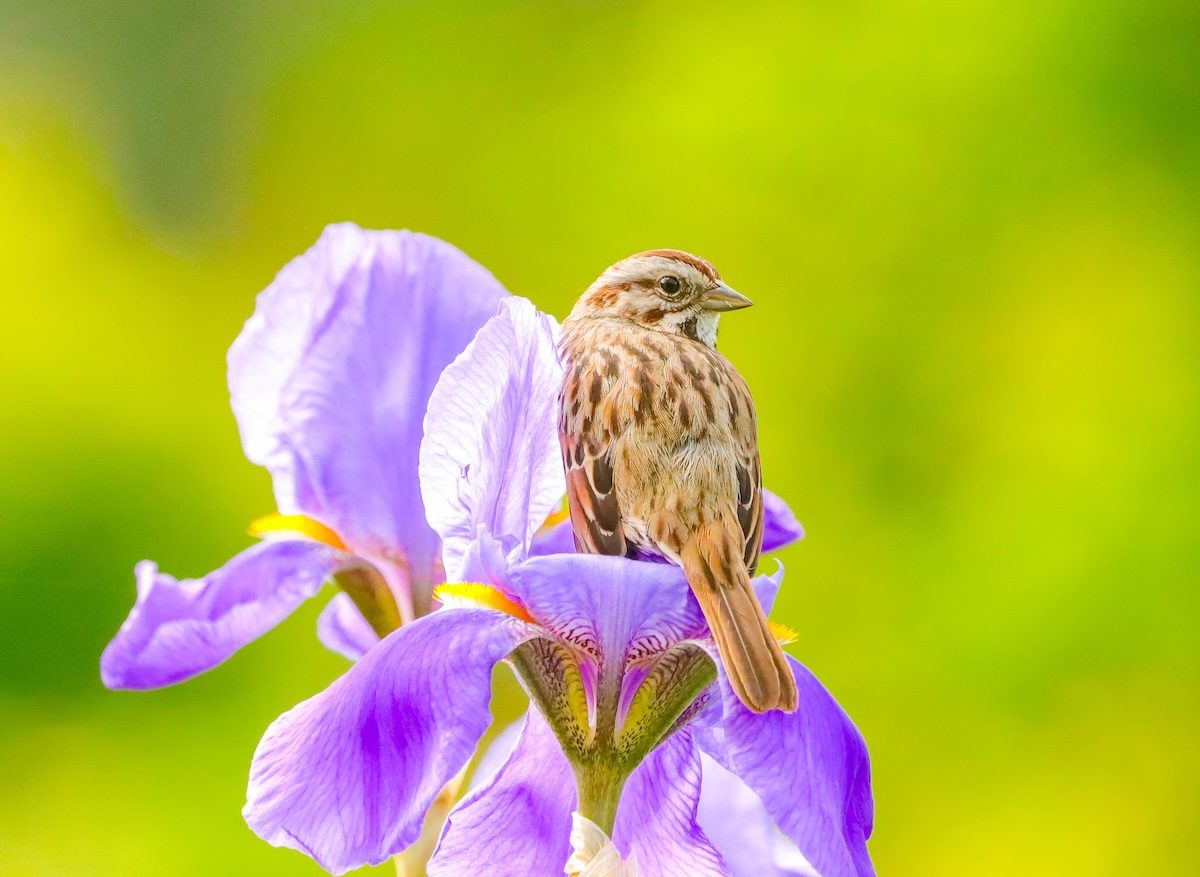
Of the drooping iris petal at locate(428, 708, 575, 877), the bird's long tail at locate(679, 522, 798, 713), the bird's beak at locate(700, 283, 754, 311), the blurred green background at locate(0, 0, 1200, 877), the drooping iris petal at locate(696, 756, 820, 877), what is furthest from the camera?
the blurred green background at locate(0, 0, 1200, 877)

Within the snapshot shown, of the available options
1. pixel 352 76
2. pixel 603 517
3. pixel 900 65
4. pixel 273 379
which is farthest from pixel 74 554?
pixel 603 517

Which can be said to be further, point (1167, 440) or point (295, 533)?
point (1167, 440)

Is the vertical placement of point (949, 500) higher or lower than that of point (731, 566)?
lower

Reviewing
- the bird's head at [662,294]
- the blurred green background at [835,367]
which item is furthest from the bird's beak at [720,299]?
the blurred green background at [835,367]

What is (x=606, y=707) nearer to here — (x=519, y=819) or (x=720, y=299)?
(x=519, y=819)

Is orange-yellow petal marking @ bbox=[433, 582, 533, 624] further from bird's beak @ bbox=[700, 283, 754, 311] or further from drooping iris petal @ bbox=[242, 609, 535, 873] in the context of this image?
bird's beak @ bbox=[700, 283, 754, 311]

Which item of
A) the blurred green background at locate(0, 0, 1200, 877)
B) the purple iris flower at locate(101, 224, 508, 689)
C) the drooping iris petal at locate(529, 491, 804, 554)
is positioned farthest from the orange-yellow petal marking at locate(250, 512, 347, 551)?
the blurred green background at locate(0, 0, 1200, 877)

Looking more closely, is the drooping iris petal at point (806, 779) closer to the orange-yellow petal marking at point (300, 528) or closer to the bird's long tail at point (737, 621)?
the bird's long tail at point (737, 621)

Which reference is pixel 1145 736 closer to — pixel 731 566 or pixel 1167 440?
pixel 1167 440
